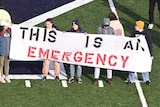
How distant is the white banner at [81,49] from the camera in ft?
45.9

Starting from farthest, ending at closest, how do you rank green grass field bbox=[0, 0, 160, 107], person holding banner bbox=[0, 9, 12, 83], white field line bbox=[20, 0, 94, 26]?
white field line bbox=[20, 0, 94, 26], person holding banner bbox=[0, 9, 12, 83], green grass field bbox=[0, 0, 160, 107]

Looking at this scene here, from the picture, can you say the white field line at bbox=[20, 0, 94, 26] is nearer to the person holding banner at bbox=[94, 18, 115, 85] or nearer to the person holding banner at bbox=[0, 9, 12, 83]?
the person holding banner at bbox=[0, 9, 12, 83]

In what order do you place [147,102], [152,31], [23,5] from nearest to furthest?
1. [147,102]
2. [152,31]
3. [23,5]

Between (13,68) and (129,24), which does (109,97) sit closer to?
(13,68)

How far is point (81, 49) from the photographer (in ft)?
46.3

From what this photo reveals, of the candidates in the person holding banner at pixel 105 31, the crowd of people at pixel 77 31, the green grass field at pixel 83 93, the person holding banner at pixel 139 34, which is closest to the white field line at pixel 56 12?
the green grass field at pixel 83 93

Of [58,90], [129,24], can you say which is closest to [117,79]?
[58,90]

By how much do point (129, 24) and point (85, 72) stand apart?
12.0 ft

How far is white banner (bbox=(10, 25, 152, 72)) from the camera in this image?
45.9 ft

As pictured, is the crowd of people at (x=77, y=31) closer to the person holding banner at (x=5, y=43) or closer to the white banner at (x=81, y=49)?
the person holding banner at (x=5, y=43)

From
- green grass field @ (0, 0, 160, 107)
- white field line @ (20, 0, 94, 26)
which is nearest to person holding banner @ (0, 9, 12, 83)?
green grass field @ (0, 0, 160, 107)

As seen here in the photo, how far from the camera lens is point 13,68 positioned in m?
15.1

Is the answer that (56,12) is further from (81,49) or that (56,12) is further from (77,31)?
(81,49)

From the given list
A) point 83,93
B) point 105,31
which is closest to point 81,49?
point 105,31
